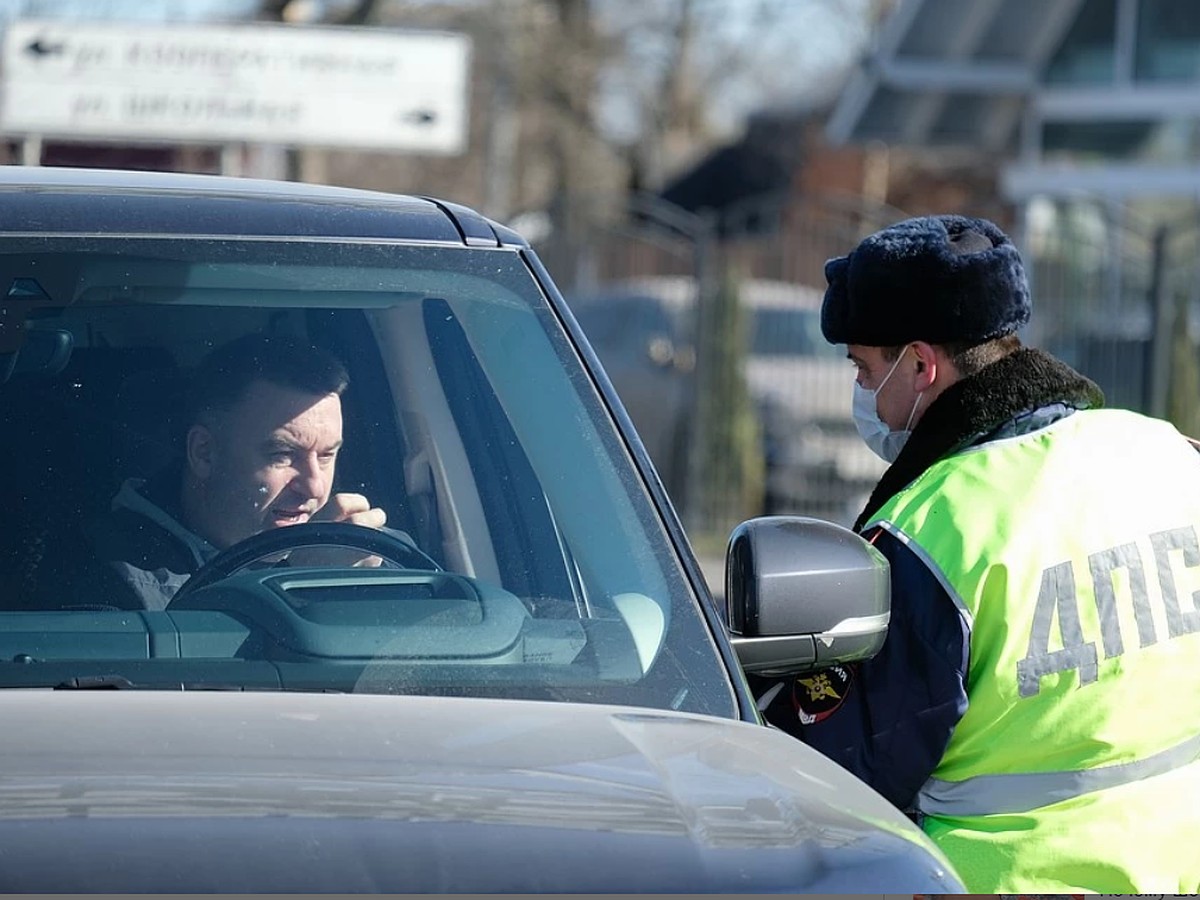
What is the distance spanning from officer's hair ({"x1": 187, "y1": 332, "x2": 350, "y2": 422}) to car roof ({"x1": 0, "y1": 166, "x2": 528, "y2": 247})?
0.16 m

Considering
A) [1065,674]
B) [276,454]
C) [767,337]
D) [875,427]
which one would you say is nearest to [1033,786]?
[1065,674]

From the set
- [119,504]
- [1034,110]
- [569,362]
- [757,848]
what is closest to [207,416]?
[119,504]

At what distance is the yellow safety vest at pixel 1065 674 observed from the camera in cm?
279

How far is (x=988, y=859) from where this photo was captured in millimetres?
2818

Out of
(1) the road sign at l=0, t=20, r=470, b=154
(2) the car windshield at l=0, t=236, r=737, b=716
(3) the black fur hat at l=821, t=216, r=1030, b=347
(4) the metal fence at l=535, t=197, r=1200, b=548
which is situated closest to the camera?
(2) the car windshield at l=0, t=236, r=737, b=716

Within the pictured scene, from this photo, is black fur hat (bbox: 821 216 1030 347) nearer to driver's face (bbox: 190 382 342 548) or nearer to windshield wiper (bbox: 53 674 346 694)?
driver's face (bbox: 190 382 342 548)

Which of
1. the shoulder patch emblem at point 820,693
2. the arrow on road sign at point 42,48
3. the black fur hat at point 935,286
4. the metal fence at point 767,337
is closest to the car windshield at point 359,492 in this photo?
the shoulder patch emblem at point 820,693

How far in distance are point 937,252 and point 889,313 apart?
0.12 metres

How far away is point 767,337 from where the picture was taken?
14195 mm

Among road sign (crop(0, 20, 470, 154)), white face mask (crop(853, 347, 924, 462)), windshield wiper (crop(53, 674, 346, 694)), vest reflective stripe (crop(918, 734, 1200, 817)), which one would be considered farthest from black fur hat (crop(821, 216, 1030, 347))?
road sign (crop(0, 20, 470, 154))

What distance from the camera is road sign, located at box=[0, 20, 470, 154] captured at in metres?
10.3

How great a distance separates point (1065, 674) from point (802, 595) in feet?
1.43

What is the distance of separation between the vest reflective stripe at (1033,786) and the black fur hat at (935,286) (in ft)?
2.22

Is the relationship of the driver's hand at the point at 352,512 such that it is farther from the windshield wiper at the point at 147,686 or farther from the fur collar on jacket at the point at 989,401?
the fur collar on jacket at the point at 989,401
